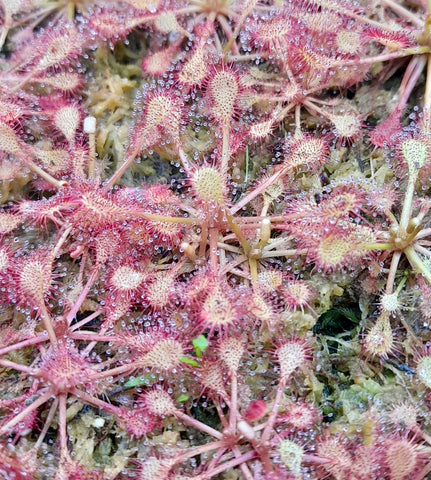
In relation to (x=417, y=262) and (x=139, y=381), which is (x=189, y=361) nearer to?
(x=139, y=381)

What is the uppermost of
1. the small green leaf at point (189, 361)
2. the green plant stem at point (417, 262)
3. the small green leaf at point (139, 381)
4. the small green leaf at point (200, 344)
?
the green plant stem at point (417, 262)

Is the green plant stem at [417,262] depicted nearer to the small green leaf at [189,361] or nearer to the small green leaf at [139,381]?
the small green leaf at [189,361]

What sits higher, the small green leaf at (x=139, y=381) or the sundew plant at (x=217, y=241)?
the sundew plant at (x=217, y=241)

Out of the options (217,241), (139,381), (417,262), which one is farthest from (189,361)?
(417,262)

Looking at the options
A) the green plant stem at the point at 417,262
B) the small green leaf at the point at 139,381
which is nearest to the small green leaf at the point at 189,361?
the small green leaf at the point at 139,381

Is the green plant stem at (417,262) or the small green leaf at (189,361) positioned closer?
the small green leaf at (189,361)

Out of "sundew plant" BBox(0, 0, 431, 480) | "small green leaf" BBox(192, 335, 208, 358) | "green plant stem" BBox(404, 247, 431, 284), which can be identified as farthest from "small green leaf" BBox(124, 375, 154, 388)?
"green plant stem" BBox(404, 247, 431, 284)

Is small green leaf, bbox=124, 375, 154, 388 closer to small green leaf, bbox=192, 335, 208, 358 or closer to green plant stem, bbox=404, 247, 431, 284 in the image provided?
small green leaf, bbox=192, 335, 208, 358
